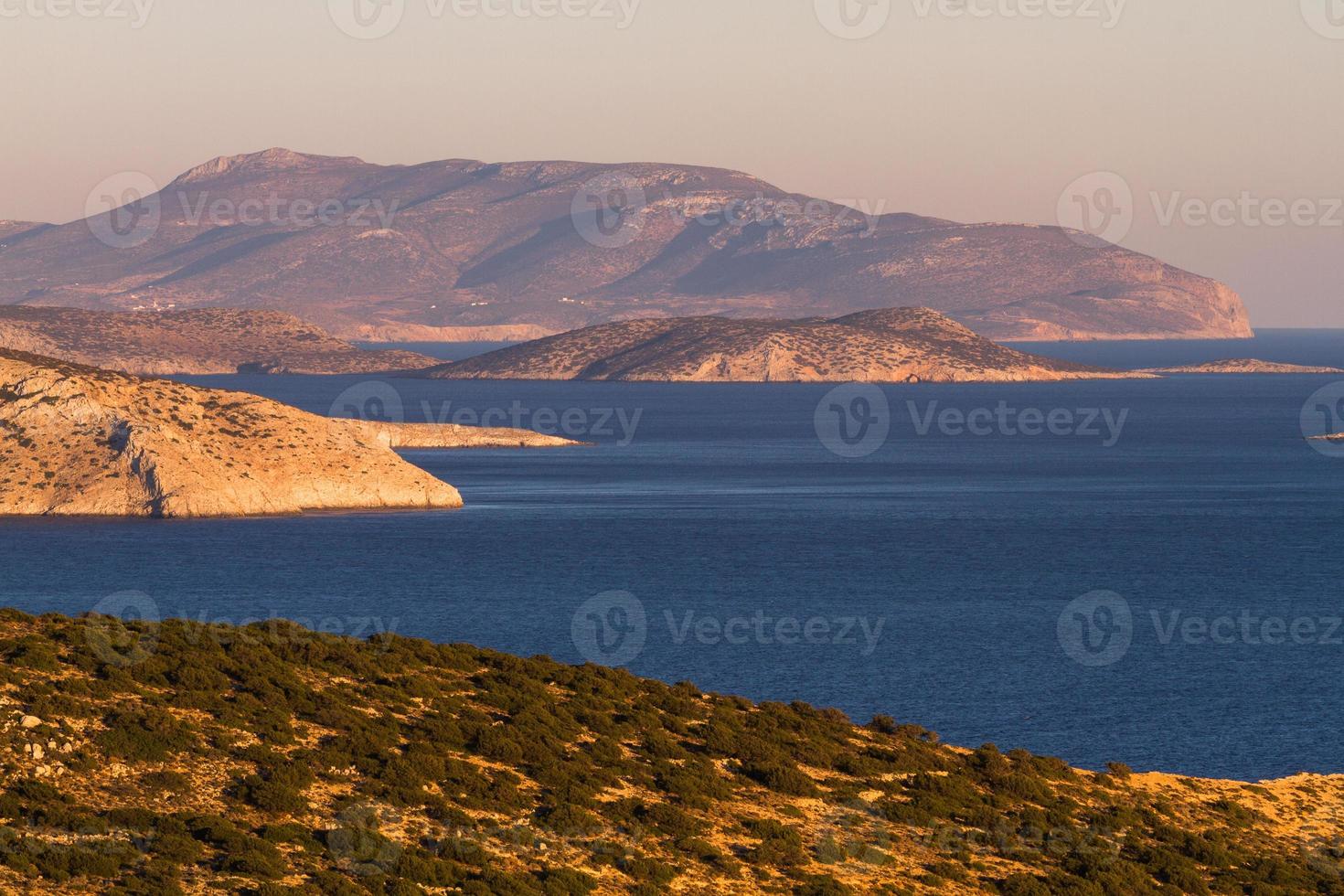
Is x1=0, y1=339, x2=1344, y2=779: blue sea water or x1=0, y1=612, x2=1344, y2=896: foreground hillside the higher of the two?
x1=0, y1=612, x2=1344, y2=896: foreground hillside

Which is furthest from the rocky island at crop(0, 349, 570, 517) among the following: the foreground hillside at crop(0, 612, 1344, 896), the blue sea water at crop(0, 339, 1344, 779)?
the foreground hillside at crop(0, 612, 1344, 896)

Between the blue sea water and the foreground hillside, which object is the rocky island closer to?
the blue sea water

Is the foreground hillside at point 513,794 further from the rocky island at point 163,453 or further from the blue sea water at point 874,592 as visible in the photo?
the rocky island at point 163,453

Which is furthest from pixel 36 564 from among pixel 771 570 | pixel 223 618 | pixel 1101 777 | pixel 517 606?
pixel 1101 777

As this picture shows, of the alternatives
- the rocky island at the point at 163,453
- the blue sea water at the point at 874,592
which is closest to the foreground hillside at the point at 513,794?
the blue sea water at the point at 874,592

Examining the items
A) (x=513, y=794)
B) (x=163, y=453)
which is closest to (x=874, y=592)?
(x=163, y=453)

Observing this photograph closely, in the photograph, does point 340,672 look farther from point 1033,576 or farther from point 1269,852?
point 1033,576

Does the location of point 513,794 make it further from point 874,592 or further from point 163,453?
point 163,453
